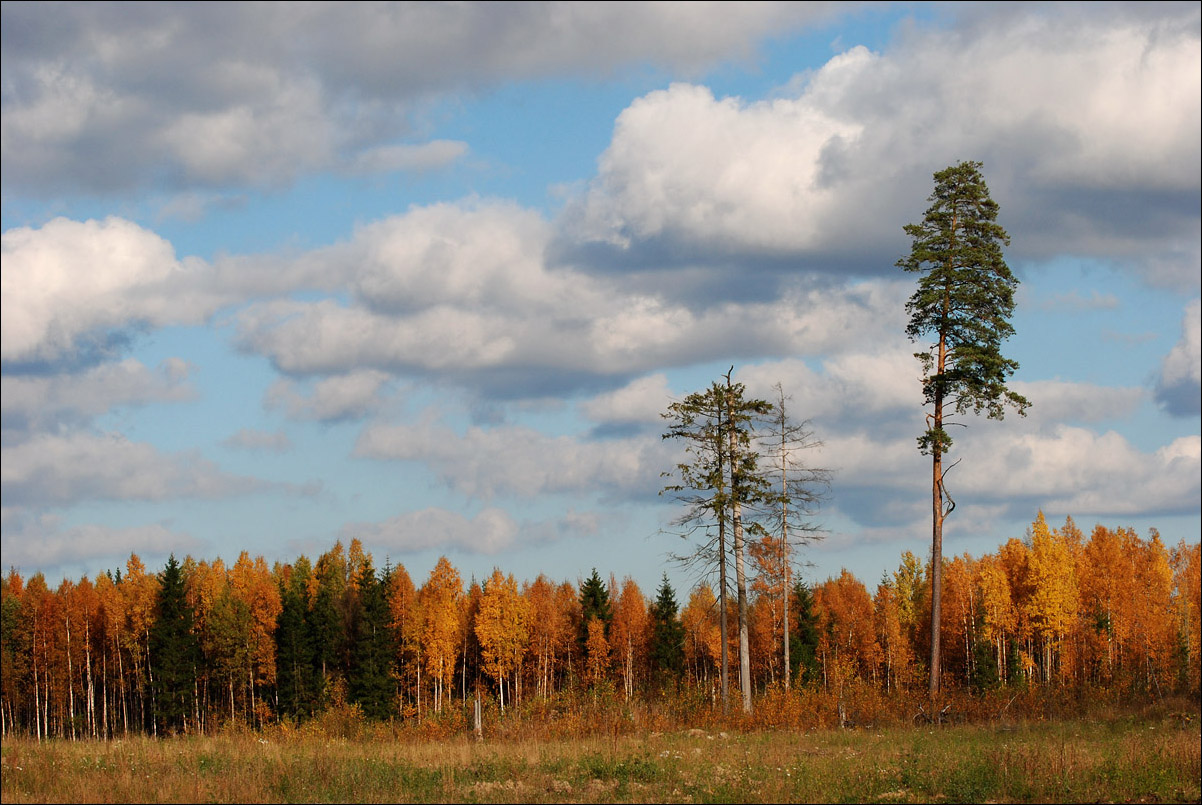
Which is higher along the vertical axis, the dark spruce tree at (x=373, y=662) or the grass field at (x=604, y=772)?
the grass field at (x=604, y=772)

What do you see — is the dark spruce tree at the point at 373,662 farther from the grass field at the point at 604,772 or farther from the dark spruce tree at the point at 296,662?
the grass field at the point at 604,772

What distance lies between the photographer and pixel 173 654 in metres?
58.8

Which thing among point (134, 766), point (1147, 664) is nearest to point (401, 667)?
point (1147, 664)

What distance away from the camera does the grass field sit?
15.8m

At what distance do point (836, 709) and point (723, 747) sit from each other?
8607 mm

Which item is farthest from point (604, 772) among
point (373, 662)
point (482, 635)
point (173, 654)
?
point (482, 635)

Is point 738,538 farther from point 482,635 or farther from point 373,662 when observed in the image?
point 482,635

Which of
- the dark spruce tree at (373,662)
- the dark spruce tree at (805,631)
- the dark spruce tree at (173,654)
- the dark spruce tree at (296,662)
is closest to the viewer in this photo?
the dark spruce tree at (373,662)

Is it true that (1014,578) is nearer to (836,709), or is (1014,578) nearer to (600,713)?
(836,709)

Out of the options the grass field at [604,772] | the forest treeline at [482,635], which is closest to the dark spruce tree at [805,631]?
the forest treeline at [482,635]

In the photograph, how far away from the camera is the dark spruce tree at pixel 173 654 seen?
58.5m

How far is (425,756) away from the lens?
19.8 metres

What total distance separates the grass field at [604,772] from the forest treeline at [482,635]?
33568mm

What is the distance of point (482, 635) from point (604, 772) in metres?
52.8
